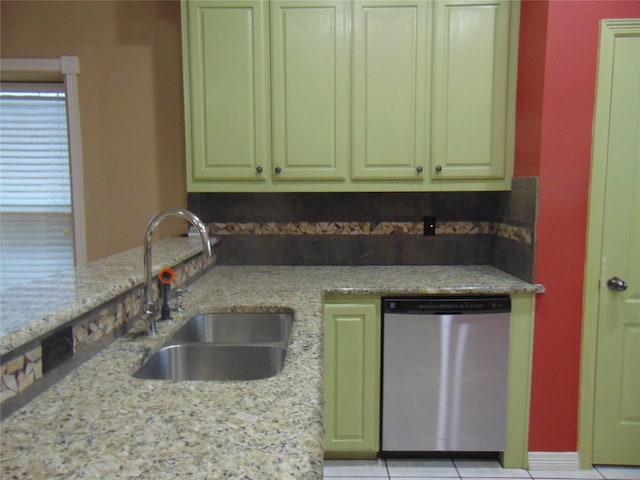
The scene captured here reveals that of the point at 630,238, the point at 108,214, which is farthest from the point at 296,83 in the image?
the point at 630,238

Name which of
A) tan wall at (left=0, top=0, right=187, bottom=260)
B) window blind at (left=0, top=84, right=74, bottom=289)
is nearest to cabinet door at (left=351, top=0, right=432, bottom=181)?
tan wall at (left=0, top=0, right=187, bottom=260)

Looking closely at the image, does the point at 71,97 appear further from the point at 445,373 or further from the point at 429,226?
the point at 445,373

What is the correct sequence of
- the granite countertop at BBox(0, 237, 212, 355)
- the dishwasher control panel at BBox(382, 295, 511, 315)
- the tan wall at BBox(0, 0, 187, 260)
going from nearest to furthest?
the granite countertop at BBox(0, 237, 212, 355), the dishwasher control panel at BBox(382, 295, 511, 315), the tan wall at BBox(0, 0, 187, 260)

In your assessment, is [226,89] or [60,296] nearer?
[60,296]

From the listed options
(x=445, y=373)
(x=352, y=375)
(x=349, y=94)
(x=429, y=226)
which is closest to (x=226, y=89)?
(x=349, y=94)

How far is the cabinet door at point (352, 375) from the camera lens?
2242 millimetres

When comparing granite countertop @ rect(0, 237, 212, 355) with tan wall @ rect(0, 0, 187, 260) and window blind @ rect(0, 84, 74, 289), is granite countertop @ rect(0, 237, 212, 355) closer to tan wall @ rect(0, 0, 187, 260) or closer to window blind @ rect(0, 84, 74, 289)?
tan wall @ rect(0, 0, 187, 260)

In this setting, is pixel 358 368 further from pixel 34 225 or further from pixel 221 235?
pixel 34 225

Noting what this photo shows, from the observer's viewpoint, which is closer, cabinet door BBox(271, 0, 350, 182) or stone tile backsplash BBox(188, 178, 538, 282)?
cabinet door BBox(271, 0, 350, 182)

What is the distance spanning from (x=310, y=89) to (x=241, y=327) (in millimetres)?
1281

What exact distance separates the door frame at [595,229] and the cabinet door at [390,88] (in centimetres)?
78

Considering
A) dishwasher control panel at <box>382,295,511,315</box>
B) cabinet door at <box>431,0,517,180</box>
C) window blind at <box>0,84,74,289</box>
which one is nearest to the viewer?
dishwasher control panel at <box>382,295,511,315</box>

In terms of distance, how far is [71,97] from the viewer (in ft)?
8.87

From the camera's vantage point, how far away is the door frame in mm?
2078
